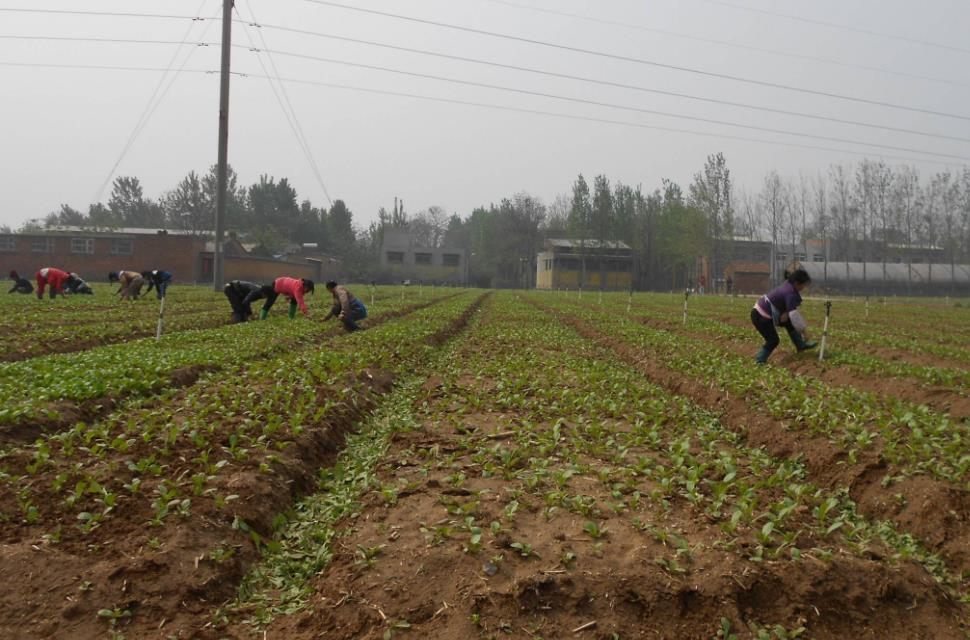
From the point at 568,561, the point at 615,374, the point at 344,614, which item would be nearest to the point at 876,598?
the point at 568,561

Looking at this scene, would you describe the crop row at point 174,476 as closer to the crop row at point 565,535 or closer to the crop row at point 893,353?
the crop row at point 565,535

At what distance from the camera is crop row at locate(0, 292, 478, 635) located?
15.9 feet

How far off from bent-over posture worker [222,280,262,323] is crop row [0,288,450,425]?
14.1 feet

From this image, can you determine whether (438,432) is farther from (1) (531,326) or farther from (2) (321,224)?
(2) (321,224)

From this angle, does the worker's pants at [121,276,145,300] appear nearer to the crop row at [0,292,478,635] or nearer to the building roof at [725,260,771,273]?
the crop row at [0,292,478,635]

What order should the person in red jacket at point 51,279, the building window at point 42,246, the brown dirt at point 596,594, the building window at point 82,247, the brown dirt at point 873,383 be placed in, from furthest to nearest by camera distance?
the building window at point 82,247
the building window at point 42,246
the person in red jacket at point 51,279
the brown dirt at point 873,383
the brown dirt at point 596,594

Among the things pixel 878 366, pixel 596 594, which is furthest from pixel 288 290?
pixel 596 594

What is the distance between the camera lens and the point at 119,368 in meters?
10.2

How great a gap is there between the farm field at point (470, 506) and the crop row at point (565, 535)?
0.02m

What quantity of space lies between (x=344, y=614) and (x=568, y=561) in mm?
1491

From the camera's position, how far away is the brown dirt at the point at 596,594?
4.03 metres

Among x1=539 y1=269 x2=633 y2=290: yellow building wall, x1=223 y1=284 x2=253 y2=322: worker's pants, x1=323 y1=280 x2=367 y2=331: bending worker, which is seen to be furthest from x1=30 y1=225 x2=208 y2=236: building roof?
x1=323 y1=280 x2=367 y2=331: bending worker

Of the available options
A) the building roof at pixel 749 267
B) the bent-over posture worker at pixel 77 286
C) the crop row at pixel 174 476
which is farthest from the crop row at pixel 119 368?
the building roof at pixel 749 267

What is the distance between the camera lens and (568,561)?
4.52 meters
